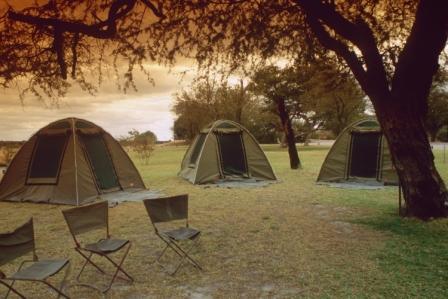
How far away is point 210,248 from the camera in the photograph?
6.84 meters

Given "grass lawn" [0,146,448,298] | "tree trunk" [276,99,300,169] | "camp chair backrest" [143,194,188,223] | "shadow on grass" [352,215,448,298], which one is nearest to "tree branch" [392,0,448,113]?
"shadow on grass" [352,215,448,298]

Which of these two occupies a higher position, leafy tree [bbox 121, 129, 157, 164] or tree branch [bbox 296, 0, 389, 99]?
tree branch [bbox 296, 0, 389, 99]

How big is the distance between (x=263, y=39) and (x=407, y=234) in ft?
18.3

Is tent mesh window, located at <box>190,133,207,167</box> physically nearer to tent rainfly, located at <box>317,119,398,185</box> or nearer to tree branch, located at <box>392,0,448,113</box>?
tent rainfly, located at <box>317,119,398,185</box>

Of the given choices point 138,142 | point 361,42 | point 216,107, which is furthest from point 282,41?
point 216,107

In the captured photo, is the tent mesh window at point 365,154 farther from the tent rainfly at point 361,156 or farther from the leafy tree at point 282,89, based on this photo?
the leafy tree at point 282,89

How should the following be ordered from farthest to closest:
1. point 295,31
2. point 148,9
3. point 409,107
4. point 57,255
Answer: point 295,31
point 148,9
point 409,107
point 57,255

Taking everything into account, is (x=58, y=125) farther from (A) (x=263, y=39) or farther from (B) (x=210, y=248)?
(B) (x=210, y=248)

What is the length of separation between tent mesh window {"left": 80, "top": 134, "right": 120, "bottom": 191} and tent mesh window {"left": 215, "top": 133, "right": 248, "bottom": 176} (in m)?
3.94

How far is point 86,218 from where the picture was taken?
5.50 meters

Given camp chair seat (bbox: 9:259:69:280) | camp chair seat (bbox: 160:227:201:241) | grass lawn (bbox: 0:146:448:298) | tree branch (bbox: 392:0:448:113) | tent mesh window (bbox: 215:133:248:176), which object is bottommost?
grass lawn (bbox: 0:146:448:298)

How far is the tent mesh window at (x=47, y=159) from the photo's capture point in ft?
39.3

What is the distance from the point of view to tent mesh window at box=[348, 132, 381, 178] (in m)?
13.9

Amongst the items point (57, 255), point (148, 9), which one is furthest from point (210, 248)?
point (148, 9)
